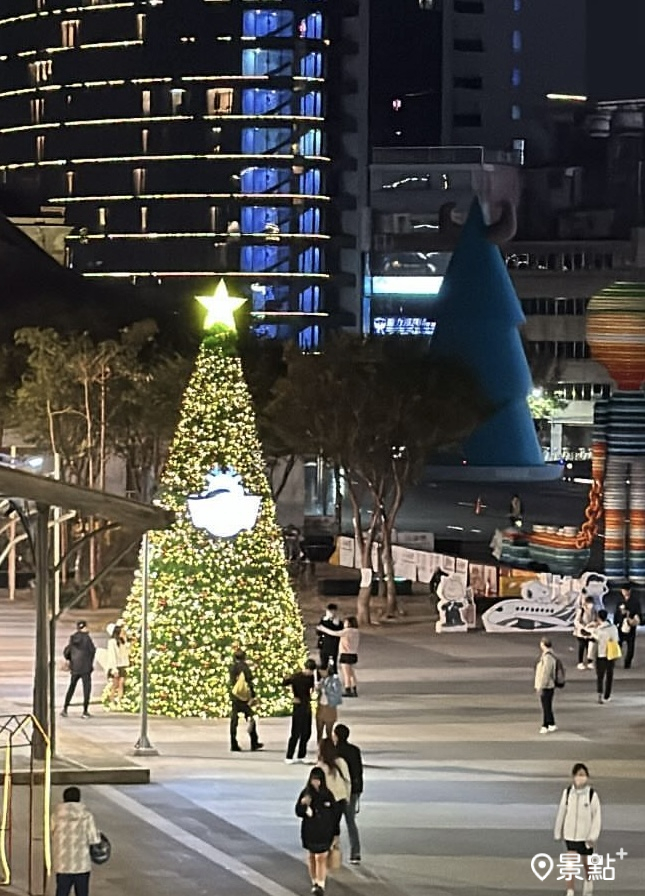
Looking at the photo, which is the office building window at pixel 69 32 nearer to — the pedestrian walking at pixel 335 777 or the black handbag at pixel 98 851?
the pedestrian walking at pixel 335 777

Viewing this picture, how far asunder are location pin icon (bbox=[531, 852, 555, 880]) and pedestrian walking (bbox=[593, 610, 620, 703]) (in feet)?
39.3

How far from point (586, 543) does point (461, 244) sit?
53628mm

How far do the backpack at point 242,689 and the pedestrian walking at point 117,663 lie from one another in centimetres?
423

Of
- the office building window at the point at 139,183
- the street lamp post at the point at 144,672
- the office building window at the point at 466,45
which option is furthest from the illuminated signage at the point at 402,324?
the street lamp post at the point at 144,672

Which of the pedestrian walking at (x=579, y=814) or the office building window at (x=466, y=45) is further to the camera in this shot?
the office building window at (x=466, y=45)

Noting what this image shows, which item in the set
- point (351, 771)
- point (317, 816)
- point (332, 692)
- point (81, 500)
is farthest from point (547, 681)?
point (317, 816)

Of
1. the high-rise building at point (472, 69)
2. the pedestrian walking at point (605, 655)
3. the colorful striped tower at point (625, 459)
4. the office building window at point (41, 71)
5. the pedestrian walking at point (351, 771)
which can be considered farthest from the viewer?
the high-rise building at point (472, 69)

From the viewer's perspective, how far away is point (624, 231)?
520 feet

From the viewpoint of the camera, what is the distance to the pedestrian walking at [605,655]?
108 ft

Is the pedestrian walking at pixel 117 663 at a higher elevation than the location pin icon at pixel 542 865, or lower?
higher

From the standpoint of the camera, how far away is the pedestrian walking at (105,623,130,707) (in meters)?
32.0

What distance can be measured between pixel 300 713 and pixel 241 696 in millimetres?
1491

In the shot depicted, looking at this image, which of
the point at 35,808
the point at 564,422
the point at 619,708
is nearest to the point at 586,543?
the point at 619,708

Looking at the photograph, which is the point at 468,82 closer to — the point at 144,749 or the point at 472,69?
the point at 472,69
